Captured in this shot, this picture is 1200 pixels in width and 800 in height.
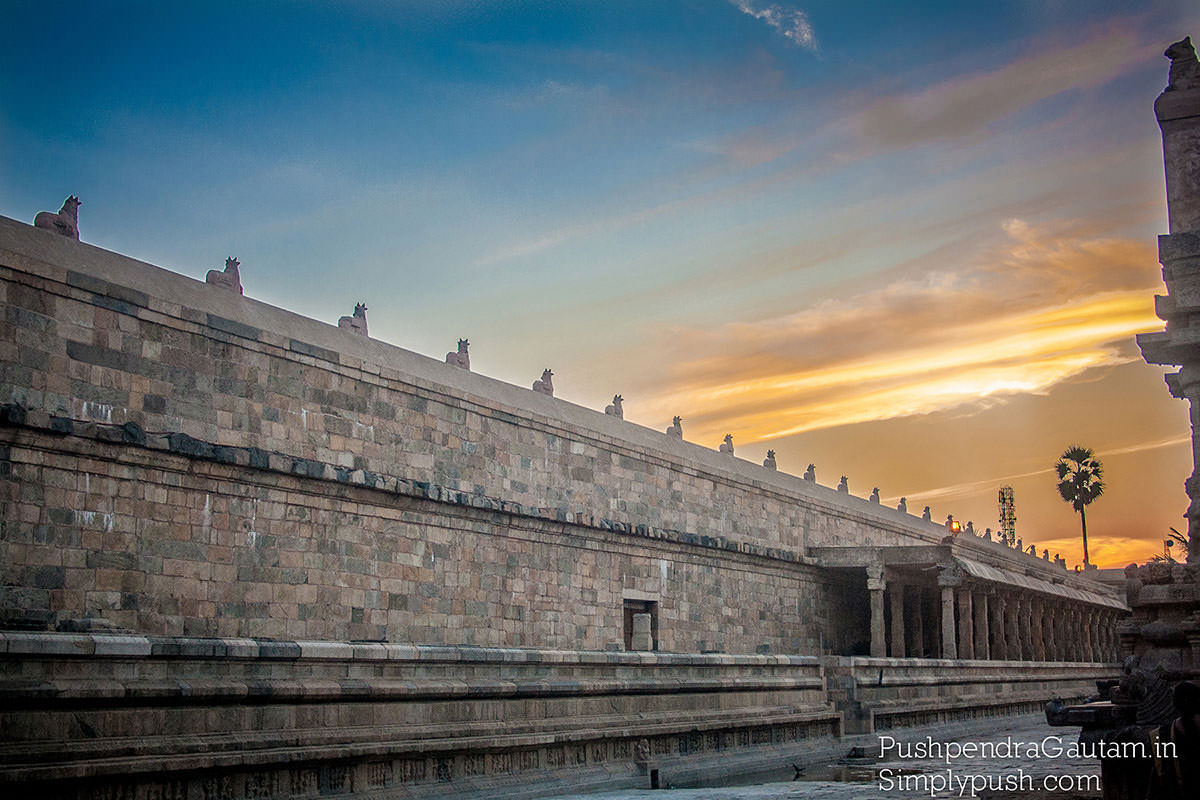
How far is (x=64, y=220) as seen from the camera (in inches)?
614

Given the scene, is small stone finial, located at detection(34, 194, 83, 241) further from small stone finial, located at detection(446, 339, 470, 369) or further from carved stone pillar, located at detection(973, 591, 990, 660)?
carved stone pillar, located at detection(973, 591, 990, 660)

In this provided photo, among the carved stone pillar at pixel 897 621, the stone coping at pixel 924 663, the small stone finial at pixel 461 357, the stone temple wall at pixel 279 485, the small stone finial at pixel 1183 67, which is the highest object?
the small stone finial at pixel 1183 67

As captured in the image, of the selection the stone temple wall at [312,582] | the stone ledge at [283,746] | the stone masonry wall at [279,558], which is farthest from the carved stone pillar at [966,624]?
the stone ledge at [283,746]

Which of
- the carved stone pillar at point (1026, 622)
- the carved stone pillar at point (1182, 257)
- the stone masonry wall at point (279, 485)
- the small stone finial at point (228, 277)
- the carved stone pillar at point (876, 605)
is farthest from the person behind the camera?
the carved stone pillar at point (1026, 622)

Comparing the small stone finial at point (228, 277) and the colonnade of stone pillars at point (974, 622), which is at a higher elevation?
the small stone finial at point (228, 277)

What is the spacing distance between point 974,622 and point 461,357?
22611 millimetres

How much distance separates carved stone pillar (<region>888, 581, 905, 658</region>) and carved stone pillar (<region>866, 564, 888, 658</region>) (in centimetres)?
62

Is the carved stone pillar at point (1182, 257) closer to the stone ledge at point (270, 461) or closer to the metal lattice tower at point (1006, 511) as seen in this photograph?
the stone ledge at point (270, 461)

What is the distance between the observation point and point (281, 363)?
52.0 feet

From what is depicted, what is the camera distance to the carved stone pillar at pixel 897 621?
29628 mm

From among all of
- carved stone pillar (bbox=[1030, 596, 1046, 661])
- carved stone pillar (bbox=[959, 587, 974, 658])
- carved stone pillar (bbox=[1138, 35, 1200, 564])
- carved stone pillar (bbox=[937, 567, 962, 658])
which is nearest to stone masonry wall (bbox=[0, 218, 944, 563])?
carved stone pillar (bbox=[937, 567, 962, 658])

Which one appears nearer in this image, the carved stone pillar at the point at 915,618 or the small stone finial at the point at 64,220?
the small stone finial at the point at 64,220

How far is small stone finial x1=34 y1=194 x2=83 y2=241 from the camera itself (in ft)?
50.5

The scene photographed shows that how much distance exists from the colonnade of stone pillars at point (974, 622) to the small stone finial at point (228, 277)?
1840cm
